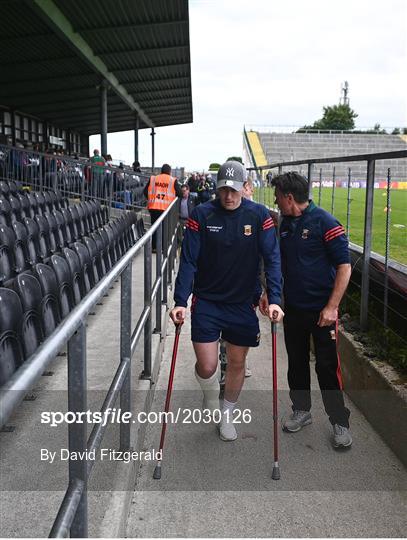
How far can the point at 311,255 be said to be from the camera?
387cm

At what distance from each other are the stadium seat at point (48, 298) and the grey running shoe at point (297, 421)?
6.19 ft

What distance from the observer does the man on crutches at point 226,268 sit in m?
3.64

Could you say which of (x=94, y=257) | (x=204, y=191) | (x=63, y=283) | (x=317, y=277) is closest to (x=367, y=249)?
(x=317, y=277)

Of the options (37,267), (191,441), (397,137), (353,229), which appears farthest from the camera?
(397,137)

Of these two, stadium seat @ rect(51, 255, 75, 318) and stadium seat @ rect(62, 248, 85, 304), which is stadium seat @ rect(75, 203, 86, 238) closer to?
stadium seat @ rect(62, 248, 85, 304)

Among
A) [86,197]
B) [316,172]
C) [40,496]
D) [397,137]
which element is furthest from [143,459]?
[397,137]

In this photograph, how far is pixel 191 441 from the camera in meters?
3.90

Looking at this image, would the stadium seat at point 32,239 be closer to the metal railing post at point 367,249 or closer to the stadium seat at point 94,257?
the stadium seat at point 94,257

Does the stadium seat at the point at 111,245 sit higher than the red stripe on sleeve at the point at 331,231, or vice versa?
the red stripe on sleeve at the point at 331,231

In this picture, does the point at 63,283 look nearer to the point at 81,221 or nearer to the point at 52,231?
the point at 52,231

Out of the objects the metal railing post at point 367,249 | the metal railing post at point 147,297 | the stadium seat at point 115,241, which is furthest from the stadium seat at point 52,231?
the metal railing post at point 367,249

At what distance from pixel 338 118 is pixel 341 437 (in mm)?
99218

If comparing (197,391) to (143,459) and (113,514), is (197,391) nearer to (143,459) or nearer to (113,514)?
(143,459)

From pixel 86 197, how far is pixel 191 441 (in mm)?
11361
